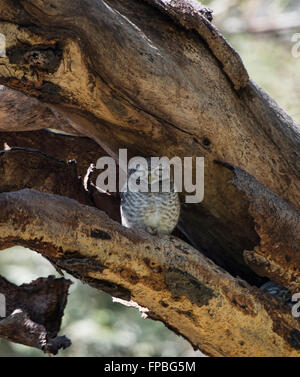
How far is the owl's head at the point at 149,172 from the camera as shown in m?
3.58

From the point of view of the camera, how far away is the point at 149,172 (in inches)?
143

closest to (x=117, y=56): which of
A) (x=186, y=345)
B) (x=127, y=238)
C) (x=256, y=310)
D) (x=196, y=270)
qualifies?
(x=127, y=238)

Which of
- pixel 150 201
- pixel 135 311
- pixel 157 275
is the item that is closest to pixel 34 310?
pixel 157 275

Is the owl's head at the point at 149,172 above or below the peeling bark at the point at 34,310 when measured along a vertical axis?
above

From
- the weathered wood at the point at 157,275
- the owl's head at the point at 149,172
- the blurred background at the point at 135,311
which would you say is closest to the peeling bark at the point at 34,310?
the weathered wood at the point at 157,275

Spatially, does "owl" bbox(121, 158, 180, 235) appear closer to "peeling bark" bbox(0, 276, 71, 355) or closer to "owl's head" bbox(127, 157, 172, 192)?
"owl's head" bbox(127, 157, 172, 192)

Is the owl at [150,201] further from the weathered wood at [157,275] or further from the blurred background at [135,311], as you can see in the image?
the blurred background at [135,311]

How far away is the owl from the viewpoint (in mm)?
3629

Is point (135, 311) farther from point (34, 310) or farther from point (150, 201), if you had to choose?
point (34, 310)

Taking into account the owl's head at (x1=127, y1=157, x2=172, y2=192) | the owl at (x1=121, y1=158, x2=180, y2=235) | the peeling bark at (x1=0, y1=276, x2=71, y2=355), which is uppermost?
the owl's head at (x1=127, y1=157, x2=172, y2=192)

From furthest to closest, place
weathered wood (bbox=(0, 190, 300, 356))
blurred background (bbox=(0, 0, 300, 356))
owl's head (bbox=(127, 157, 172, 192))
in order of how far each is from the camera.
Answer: blurred background (bbox=(0, 0, 300, 356)) → owl's head (bbox=(127, 157, 172, 192)) → weathered wood (bbox=(0, 190, 300, 356))

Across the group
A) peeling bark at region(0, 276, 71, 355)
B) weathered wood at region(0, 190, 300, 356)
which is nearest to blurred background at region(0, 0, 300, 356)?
weathered wood at region(0, 190, 300, 356)

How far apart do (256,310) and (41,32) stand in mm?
1824
